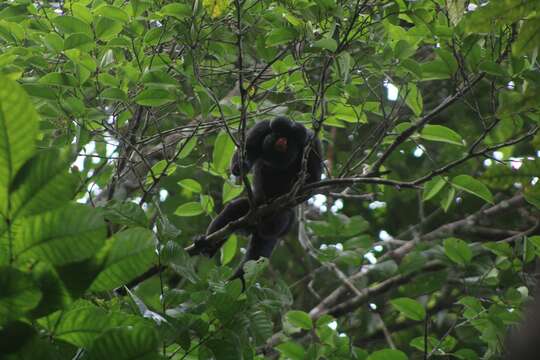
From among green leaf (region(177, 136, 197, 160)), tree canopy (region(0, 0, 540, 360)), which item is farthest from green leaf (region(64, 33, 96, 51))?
green leaf (region(177, 136, 197, 160))

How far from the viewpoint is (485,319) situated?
11.7 feet

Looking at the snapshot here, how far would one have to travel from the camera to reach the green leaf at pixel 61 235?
1285mm

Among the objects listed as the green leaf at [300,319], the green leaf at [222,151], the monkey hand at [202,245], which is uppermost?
the green leaf at [222,151]

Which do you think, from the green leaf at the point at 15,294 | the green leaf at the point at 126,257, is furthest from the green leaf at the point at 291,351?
the green leaf at the point at 15,294

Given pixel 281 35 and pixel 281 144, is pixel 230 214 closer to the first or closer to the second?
pixel 281 144

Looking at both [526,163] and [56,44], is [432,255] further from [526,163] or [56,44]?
[56,44]

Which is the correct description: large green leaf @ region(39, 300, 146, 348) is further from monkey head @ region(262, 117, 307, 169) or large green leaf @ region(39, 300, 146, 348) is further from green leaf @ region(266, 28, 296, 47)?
monkey head @ region(262, 117, 307, 169)

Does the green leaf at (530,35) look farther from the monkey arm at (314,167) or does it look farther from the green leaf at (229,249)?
the monkey arm at (314,167)

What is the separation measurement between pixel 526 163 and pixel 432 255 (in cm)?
206

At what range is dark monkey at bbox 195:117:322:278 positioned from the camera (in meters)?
4.35

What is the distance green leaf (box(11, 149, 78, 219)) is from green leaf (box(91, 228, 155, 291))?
161mm

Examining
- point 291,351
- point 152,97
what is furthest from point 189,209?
point 291,351

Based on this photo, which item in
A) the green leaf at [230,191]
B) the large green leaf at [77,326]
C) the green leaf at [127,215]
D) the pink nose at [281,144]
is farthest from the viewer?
the pink nose at [281,144]

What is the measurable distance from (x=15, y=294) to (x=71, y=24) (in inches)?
87.1
